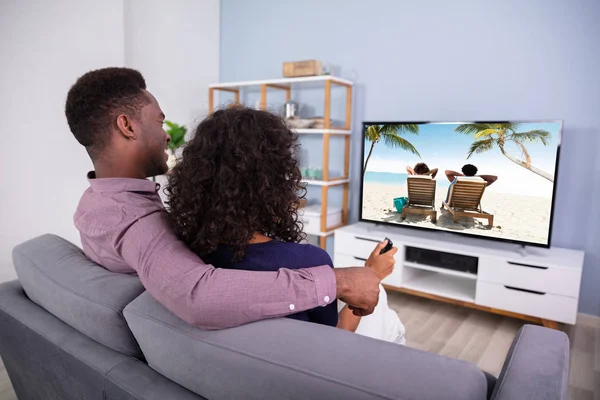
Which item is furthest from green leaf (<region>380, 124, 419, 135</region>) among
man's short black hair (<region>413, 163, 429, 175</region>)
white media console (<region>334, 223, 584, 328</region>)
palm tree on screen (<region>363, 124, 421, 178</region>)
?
white media console (<region>334, 223, 584, 328</region>)

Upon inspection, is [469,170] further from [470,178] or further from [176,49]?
[176,49]

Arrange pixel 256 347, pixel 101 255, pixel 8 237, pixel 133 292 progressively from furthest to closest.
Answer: pixel 8 237, pixel 101 255, pixel 133 292, pixel 256 347

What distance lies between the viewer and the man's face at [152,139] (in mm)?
1278

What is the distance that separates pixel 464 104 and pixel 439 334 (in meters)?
1.56

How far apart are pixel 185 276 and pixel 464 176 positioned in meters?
2.34

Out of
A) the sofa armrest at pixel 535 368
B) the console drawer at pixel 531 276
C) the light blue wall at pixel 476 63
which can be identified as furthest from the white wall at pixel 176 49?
the sofa armrest at pixel 535 368

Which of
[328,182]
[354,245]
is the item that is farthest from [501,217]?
[328,182]

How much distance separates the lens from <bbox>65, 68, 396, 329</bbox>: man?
2.71 feet

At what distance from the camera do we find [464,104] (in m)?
3.09

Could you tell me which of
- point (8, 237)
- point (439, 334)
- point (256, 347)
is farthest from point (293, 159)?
point (8, 237)

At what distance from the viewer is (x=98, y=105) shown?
1224mm

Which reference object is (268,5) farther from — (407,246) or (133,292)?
(133,292)

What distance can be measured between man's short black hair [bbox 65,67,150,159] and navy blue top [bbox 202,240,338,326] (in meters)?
0.50

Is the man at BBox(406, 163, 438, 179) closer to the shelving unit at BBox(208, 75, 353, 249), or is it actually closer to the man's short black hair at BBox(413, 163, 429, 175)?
the man's short black hair at BBox(413, 163, 429, 175)
